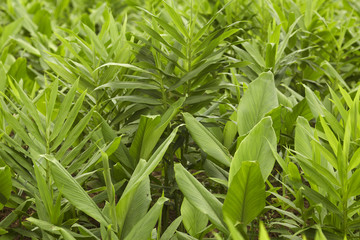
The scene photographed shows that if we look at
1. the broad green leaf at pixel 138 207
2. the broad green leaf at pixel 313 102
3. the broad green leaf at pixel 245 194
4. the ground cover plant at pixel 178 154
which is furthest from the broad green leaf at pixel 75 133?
the broad green leaf at pixel 313 102

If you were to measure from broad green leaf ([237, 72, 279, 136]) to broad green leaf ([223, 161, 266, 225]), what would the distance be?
0.31m

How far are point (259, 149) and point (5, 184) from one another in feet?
2.16

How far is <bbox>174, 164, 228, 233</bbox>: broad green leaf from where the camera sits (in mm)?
1088

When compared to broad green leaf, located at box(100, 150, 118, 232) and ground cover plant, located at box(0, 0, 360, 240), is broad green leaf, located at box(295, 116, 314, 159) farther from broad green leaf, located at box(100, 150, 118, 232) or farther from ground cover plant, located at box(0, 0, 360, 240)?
broad green leaf, located at box(100, 150, 118, 232)

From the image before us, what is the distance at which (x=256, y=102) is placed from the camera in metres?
1.41

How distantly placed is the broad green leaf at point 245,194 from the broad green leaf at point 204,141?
213 millimetres

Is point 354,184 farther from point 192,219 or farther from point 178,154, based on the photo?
point 178,154

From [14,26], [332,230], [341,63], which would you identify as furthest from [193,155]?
[14,26]

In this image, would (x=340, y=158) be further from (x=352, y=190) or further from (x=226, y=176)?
(x=226, y=176)

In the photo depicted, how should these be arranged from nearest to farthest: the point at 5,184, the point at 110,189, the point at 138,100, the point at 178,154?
the point at 110,189 < the point at 5,184 < the point at 138,100 < the point at 178,154

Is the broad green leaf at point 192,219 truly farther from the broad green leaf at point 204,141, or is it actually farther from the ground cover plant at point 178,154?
the broad green leaf at point 204,141

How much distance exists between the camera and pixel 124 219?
1181 mm

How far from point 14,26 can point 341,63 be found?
1.75m

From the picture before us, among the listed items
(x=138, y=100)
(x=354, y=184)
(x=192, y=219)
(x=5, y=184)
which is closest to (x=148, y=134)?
(x=138, y=100)
